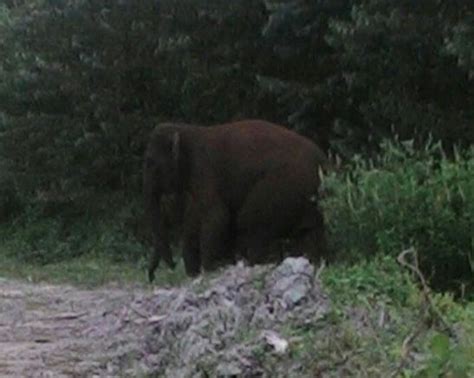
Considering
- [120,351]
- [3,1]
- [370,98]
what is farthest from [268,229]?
[3,1]

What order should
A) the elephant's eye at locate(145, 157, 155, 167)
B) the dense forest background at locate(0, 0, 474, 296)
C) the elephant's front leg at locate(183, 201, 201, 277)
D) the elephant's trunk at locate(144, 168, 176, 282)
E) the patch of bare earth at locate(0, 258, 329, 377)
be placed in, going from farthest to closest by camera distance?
the dense forest background at locate(0, 0, 474, 296) < the elephant's trunk at locate(144, 168, 176, 282) < the elephant's eye at locate(145, 157, 155, 167) < the elephant's front leg at locate(183, 201, 201, 277) < the patch of bare earth at locate(0, 258, 329, 377)

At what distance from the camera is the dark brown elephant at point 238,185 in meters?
11.4

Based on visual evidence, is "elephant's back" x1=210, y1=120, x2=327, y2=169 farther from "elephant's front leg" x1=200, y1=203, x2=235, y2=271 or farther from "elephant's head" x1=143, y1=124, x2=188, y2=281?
"elephant's front leg" x1=200, y1=203, x2=235, y2=271

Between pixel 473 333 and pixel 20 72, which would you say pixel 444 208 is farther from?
pixel 20 72

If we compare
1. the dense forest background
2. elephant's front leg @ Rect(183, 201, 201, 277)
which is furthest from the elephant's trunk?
the dense forest background

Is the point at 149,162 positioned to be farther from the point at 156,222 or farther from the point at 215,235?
the point at 215,235

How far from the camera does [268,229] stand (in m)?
11.6

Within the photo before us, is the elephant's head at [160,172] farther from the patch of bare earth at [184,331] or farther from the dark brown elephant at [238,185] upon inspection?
the patch of bare earth at [184,331]

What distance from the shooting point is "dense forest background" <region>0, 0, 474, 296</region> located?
13.8m

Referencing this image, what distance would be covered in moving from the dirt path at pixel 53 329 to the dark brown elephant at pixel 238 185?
920mm

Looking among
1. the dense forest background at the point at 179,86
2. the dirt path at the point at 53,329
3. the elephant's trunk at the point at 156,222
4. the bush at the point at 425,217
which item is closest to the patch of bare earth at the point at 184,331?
the dirt path at the point at 53,329

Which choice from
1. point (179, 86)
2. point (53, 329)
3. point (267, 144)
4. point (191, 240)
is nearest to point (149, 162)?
point (191, 240)

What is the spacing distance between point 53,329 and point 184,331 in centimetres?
202

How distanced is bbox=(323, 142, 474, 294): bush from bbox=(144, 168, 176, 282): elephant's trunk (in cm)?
378
